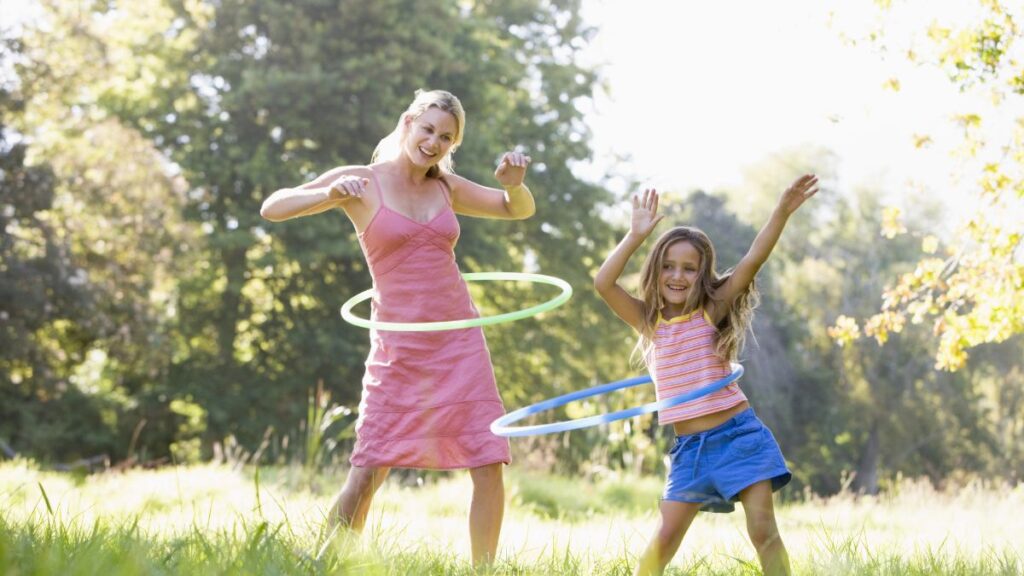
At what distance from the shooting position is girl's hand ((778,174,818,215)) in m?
3.76

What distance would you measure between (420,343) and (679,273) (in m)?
0.94

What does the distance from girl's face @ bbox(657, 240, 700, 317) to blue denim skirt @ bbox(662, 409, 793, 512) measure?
0.46m

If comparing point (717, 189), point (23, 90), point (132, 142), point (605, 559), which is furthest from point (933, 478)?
point (605, 559)

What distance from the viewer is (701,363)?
3.94 m

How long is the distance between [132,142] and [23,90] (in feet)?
6.06

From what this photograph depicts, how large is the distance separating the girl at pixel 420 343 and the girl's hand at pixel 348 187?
6 cm

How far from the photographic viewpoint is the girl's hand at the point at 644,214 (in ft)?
12.9

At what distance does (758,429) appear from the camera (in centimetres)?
380

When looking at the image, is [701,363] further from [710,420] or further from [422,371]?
[422,371]

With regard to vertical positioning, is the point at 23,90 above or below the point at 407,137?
above

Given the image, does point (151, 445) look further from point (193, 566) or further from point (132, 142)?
point (193, 566)

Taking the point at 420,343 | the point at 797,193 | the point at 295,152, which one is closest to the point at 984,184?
the point at 797,193

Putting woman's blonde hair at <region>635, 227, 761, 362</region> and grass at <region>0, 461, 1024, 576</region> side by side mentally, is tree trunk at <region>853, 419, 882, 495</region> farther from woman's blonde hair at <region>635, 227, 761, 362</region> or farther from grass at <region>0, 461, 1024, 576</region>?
woman's blonde hair at <region>635, 227, 761, 362</region>

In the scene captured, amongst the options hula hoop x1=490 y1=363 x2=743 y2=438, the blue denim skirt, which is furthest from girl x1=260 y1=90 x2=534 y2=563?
the blue denim skirt
